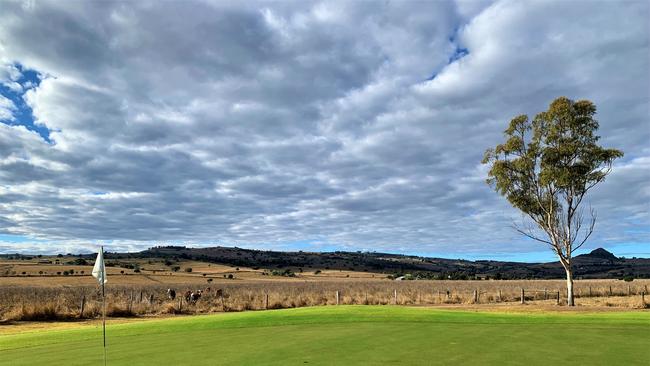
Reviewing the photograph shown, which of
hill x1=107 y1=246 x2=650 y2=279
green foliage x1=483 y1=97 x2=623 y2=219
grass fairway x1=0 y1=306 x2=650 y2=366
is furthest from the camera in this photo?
hill x1=107 y1=246 x2=650 y2=279

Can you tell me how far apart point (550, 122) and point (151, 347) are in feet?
102

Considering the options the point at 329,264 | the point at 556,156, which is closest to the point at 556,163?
the point at 556,156

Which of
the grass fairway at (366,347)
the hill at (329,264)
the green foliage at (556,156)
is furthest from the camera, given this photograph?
the hill at (329,264)

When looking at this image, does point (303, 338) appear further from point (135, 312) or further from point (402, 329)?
point (135, 312)

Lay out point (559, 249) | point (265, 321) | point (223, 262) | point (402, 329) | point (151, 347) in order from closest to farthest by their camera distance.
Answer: point (151, 347), point (402, 329), point (265, 321), point (559, 249), point (223, 262)

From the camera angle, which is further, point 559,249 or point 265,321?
point 559,249

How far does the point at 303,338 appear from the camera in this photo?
465 inches

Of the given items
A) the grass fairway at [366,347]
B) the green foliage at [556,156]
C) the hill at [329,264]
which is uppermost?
the green foliage at [556,156]

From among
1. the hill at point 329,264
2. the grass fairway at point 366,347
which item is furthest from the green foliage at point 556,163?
the hill at point 329,264

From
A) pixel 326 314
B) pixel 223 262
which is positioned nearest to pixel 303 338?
pixel 326 314

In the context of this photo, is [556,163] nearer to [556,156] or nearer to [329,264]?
[556,156]

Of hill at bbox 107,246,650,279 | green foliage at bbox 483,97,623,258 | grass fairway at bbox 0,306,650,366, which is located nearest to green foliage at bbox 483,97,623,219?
green foliage at bbox 483,97,623,258

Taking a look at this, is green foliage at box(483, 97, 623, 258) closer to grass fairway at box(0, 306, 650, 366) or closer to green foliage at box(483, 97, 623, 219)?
green foliage at box(483, 97, 623, 219)

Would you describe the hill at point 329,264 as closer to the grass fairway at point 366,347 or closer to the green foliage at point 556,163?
the green foliage at point 556,163
